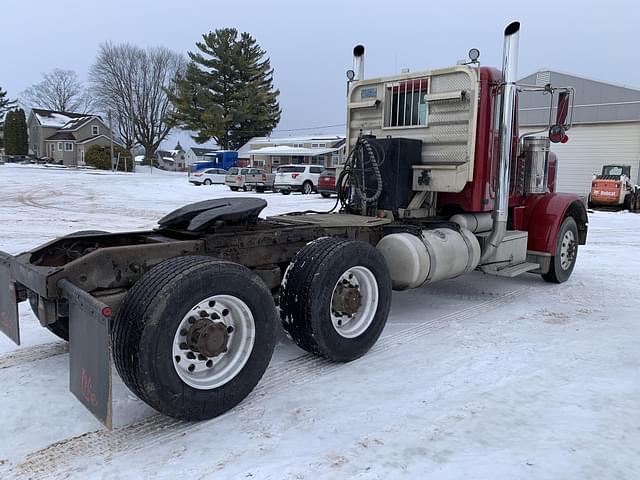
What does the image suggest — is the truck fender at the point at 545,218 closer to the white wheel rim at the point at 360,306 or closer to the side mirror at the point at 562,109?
the side mirror at the point at 562,109

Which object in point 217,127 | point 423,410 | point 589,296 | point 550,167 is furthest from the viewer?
point 217,127

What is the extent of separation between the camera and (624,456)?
307 cm

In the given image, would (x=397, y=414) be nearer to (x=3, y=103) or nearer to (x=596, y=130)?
(x=596, y=130)

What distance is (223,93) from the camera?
5569 centimetres

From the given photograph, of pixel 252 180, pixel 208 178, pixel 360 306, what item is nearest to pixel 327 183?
pixel 252 180

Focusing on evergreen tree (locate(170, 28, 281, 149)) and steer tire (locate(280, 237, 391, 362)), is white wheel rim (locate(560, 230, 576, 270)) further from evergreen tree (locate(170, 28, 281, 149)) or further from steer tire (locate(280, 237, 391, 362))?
evergreen tree (locate(170, 28, 281, 149))

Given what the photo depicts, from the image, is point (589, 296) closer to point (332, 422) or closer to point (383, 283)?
point (383, 283)

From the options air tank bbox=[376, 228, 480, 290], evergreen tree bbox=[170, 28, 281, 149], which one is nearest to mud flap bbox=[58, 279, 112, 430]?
air tank bbox=[376, 228, 480, 290]

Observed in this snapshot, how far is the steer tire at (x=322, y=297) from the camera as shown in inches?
162

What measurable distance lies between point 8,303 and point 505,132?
5031mm

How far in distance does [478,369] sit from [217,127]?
172ft

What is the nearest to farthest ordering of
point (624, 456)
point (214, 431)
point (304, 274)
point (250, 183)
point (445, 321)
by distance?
point (624, 456) → point (214, 431) → point (304, 274) → point (445, 321) → point (250, 183)

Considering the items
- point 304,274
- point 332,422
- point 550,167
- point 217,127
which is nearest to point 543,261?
point 550,167

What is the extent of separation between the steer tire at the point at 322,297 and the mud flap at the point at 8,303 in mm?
1898
